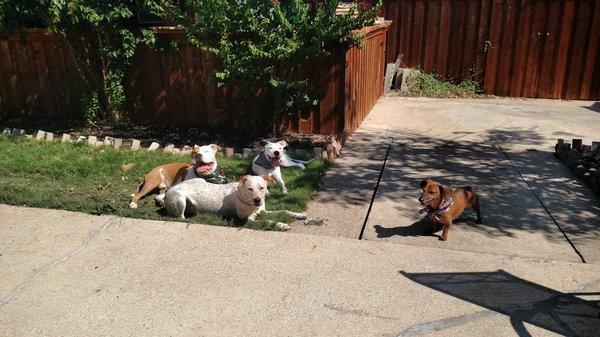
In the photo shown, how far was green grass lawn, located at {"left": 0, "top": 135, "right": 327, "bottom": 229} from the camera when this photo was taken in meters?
5.59

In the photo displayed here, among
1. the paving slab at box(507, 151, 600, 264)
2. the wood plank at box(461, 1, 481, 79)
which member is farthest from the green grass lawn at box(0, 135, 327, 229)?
the wood plank at box(461, 1, 481, 79)

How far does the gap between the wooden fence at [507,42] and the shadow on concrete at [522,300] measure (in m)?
9.45

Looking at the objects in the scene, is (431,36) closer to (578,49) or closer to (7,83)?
(578,49)

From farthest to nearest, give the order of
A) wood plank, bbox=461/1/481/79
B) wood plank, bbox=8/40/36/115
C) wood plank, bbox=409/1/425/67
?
1. wood plank, bbox=409/1/425/67
2. wood plank, bbox=461/1/481/79
3. wood plank, bbox=8/40/36/115

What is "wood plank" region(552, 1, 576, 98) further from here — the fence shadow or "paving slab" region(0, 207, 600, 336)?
"paving slab" region(0, 207, 600, 336)

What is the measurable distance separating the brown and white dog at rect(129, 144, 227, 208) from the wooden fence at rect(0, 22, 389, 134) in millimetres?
2956

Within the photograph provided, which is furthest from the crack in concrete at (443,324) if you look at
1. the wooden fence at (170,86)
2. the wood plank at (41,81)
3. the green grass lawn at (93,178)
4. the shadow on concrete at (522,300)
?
the wood plank at (41,81)

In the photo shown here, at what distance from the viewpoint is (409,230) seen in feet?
16.6

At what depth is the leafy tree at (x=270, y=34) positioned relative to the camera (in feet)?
24.2

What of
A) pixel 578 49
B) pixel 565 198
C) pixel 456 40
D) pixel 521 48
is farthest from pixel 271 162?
pixel 578 49

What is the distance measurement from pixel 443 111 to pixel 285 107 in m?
4.01

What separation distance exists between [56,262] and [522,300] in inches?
157

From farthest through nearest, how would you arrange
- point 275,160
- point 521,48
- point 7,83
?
point 521,48 < point 7,83 < point 275,160

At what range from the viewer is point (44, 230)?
5.12 m
